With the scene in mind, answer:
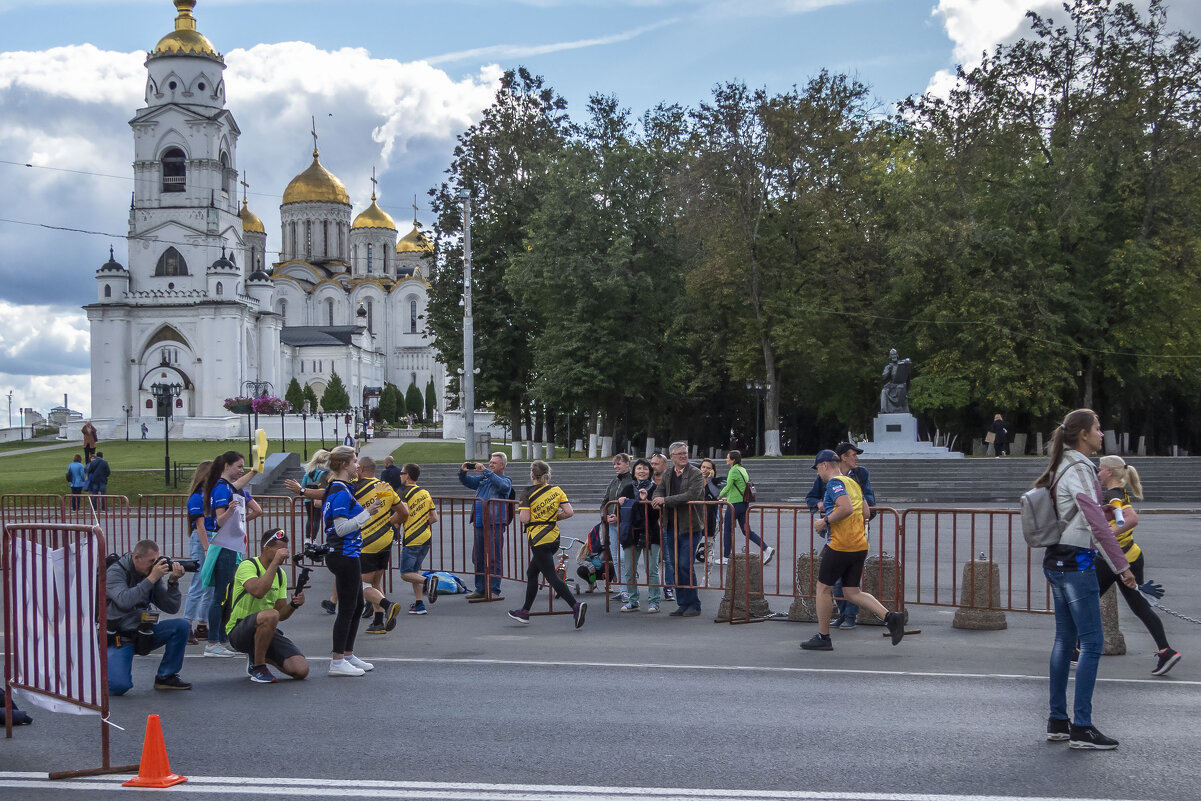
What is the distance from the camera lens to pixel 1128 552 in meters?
10.0

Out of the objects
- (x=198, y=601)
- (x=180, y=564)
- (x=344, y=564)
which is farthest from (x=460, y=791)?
(x=198, y=601)

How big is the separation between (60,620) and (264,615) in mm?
2424

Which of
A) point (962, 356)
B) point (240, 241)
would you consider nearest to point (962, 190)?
point (962, 356)

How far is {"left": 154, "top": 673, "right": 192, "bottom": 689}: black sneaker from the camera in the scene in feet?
28.8

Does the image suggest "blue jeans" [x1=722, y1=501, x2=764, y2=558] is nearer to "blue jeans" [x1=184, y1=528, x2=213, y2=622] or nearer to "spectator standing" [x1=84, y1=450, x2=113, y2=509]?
"blue jeans" [x1=184, y1=528, x2=213, y2=622]

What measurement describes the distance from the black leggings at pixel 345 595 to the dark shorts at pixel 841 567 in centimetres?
396

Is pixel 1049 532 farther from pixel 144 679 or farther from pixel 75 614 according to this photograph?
pixel 144 679

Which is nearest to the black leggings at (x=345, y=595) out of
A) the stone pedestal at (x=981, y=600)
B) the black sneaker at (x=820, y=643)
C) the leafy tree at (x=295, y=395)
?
the black sneaker at (x=820, y=643)

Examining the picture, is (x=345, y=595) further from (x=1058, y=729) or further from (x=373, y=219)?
(x=373, y=219)

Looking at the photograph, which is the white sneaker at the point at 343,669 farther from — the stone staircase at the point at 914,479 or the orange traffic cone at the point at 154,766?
the stone staircase at the point at 914,479

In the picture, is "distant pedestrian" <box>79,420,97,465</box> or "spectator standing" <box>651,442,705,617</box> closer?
"spectator standing" <box>651,442,705,617</box>

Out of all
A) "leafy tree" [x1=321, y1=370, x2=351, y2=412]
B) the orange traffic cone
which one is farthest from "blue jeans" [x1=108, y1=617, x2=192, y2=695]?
"leafy tree" [x1=321, y1=370, x2=351, y2=412]

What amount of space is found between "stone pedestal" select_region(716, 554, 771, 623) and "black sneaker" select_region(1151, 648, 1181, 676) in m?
4.06

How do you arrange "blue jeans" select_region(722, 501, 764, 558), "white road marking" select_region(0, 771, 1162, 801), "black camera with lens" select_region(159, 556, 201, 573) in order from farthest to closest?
1. "blue jeans" select_region(722, 501, 764, 558)
2. "black camera with lens" select_region(159, 556, 201, 573)
3. "white road marking" select_region(0, 771, 1162, 801)
